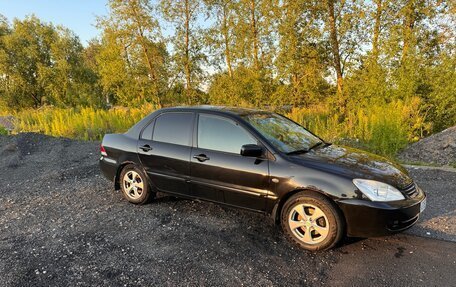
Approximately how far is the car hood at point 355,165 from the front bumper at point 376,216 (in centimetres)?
Answer: 26

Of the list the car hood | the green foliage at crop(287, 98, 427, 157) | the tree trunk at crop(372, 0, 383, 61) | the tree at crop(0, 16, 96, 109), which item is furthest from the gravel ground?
the tree at crop(0, 16, 96, 109)

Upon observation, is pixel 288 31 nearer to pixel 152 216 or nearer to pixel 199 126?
pixel 199 126

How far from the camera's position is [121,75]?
15055 millimetres

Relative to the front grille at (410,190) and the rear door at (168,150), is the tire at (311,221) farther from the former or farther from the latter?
the rear door at (168,150)

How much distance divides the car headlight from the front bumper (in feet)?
0.18

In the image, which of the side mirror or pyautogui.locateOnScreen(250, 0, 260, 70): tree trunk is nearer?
the side mirror

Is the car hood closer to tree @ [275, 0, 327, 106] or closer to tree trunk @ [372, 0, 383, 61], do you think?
tree trunk @ [372, 0, 383, 61]

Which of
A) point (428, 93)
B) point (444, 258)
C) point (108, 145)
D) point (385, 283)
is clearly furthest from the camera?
point (428, 93)

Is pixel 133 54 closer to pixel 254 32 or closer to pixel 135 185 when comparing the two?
pixel 254 32

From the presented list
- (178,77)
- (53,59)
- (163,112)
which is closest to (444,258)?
(163,112)

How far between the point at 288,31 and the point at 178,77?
6579 millimetres

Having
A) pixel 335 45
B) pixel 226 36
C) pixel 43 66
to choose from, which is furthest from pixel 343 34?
pixel 43 66

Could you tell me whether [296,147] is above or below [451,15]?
below

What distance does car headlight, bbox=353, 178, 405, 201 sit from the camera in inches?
125
